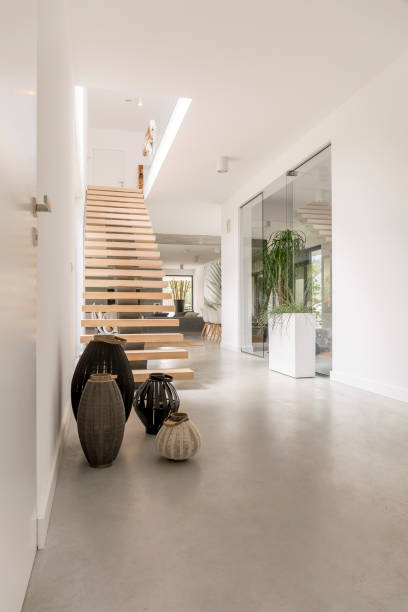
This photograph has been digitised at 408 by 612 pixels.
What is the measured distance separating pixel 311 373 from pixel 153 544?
11.6 ft

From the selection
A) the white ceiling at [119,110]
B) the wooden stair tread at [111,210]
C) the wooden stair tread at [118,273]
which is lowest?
the wooden stair tread at [118,273]

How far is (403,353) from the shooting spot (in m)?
3.53

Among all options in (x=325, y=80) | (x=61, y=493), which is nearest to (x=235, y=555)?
(x=61, y=493)

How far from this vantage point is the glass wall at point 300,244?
4746 mm

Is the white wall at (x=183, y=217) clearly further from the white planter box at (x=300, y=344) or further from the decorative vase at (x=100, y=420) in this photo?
the decorative vase at (x=100, y=420)

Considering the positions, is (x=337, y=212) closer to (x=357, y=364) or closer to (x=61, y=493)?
(x=357, y=364)

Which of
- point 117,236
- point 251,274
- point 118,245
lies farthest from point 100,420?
point 251,274

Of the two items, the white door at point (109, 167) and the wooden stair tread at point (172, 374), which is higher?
the white door at point (109, 167)

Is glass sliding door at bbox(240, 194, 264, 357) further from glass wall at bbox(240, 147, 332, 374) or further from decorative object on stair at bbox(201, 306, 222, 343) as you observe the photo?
decorative object on stair at bbox(201, 306, 222, 343)

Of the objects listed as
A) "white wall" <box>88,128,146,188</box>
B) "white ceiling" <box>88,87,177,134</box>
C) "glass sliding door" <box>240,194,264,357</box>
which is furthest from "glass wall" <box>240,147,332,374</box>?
"white wall" <box>88,128,146,188</box>

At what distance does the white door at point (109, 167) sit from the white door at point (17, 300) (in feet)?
24.9

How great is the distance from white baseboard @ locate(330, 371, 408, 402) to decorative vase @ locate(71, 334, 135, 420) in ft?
7.35

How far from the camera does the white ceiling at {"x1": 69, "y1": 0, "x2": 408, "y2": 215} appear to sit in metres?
3.15

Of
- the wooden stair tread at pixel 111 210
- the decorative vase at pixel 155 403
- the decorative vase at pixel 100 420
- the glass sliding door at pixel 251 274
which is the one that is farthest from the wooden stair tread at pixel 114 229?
the decorative vase at pixel 100 420
